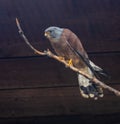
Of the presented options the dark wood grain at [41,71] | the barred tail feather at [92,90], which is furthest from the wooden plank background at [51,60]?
the barred tail feather at [92,90]

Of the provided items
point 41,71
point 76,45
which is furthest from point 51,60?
point 76,45

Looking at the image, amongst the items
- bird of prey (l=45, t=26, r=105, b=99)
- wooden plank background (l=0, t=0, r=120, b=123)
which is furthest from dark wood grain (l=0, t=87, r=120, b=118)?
bird of prey (l=45, t=26, r=105, b=99)

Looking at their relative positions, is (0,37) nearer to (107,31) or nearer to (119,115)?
(107,31)

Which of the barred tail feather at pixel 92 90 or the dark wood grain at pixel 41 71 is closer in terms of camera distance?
the barred tail feather at pixel 92 90

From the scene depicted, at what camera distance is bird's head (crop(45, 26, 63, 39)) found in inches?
61.5

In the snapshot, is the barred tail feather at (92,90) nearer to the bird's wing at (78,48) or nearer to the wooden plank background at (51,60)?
the bird's wing at (78,48)

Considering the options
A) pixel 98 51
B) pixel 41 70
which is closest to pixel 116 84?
pixel 98 51

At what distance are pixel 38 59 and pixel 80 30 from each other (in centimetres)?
20

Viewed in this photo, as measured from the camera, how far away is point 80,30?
5.36ft

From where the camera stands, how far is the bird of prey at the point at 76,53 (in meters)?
1.52

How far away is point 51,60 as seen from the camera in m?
1.71

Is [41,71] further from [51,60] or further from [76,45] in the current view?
[76,45]

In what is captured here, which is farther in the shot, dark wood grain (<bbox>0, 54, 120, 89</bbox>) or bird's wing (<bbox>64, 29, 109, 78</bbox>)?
dark wood grain (<bbox>0, 54, 120, 89</bbox>)

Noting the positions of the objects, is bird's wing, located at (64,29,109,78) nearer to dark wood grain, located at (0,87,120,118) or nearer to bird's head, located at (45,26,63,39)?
bird's head, located at (45,26,63,39)
